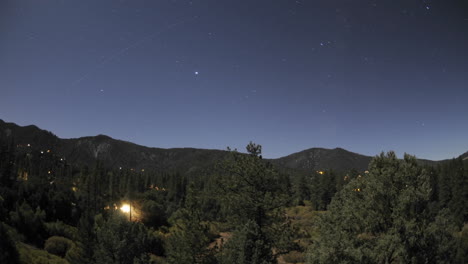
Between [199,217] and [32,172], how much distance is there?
105 m

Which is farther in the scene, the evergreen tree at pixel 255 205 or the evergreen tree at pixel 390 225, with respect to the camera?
the evergreen tree at pixel 255 205

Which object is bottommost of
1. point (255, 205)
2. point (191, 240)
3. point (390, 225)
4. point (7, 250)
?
point (7, 250)

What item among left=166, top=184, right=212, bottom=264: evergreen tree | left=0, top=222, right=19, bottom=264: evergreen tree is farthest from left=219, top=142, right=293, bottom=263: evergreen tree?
left=0, top=222, right=19, bottom=264: evergreen tree

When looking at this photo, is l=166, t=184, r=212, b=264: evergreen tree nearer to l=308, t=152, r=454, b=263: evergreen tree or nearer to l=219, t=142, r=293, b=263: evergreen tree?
l=219, t=142, r=293, b=263: evergreen tree

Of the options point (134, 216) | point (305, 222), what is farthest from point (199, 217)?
point (305, 222)

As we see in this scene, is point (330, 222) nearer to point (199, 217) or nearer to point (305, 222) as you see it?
point (199, 217)

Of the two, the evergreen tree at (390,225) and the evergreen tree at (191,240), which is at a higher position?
the evergreen tree at (390,225)

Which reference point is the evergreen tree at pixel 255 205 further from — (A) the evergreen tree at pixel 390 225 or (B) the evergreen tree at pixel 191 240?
(B) the evergreen tree at pixel 191 240

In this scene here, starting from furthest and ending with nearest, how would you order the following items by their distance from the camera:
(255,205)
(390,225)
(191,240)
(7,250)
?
1. (7,250)
2. (191,240)
3. (255,205)
4. (390,225)

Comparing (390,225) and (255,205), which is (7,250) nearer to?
(255,205)

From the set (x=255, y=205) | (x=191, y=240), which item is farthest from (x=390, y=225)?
(x=191, y=240)

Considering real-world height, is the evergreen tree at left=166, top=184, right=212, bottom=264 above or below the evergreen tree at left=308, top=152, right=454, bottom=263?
below

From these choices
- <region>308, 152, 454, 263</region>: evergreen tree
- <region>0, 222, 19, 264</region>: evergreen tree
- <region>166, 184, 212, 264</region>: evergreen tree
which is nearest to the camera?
<region>308, 152, 454, 263</region>: evergreen tree

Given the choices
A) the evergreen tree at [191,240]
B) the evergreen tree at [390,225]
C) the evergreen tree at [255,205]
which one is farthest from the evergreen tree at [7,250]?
the evergreen tree at [390,225]
